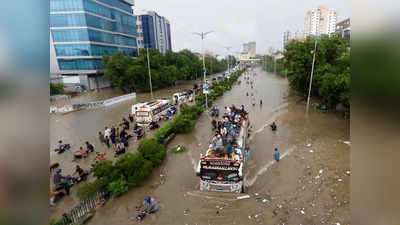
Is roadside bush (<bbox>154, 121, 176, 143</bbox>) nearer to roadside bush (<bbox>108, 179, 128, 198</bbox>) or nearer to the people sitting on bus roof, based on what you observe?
the people sitting on bus roof

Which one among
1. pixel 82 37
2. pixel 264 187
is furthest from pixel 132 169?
pixel 82 37

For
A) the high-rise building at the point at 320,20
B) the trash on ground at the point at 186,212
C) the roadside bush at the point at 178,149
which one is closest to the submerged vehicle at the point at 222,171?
the trash on ground at the point at 186,212

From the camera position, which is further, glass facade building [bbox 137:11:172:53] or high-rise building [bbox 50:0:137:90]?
glass facade building [bbox 137:11:172:53]

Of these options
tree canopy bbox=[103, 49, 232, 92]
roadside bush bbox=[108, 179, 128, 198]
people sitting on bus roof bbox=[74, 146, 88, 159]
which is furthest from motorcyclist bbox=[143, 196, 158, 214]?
tree canopy bbox=[103, 49, 232, 92]

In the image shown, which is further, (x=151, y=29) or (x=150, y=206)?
(x=151, y=29)

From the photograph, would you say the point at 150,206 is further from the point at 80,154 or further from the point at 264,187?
the point at 80,154

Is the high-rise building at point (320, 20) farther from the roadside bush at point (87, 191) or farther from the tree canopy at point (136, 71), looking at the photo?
the roadside bush at point (87, 191)
